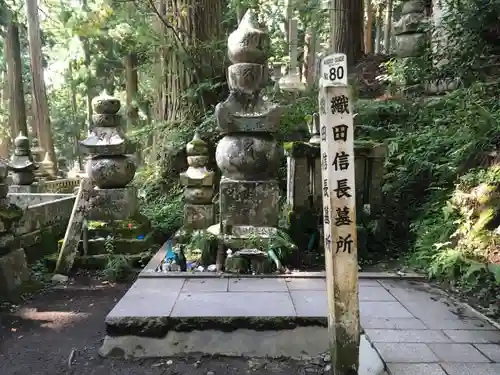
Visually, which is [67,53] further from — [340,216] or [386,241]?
[340,216]

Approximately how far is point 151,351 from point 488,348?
2.70 meters

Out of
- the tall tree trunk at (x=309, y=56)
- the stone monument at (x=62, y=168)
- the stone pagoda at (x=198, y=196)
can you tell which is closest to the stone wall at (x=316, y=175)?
the stone pagoda at (x=198, y=196)

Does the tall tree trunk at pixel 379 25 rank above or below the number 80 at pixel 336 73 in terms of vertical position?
above

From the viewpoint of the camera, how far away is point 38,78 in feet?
51.2

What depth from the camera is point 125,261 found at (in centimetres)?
622

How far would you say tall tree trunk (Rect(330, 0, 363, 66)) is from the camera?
1296 cm

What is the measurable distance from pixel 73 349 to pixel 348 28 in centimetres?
1209

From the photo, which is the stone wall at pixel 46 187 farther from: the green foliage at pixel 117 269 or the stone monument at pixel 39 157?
the green foliage at pixel 117 269

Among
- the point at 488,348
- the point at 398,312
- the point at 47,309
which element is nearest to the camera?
the point at 488,348

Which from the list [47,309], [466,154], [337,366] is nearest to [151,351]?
[337,366]

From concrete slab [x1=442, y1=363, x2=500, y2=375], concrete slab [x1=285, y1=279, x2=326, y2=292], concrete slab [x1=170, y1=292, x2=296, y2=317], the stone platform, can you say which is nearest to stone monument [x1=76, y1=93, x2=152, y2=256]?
the stone platform

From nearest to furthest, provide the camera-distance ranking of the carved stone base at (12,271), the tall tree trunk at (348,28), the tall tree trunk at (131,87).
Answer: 1. the carved stone base at (12,271)
2. the tall tree trunk at (348,28)
3. the tall tree trunk at (131,87)

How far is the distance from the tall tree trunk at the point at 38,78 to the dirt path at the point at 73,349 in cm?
1227

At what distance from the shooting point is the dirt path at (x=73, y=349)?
357cm
